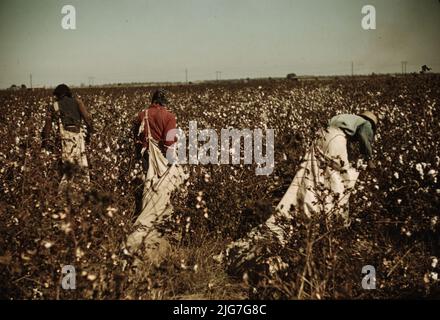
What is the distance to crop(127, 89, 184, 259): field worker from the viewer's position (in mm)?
4289

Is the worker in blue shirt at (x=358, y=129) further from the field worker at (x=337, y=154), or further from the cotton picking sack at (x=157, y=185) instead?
the cotton picking sack at (x=157, y=185)

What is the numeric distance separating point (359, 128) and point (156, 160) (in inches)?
79.6

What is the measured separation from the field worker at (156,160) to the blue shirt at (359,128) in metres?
1.59

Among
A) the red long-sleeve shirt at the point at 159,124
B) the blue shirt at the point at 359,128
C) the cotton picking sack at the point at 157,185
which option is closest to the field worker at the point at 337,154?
the blue shirt at the point at 359,128

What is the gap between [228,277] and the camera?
11.5ft

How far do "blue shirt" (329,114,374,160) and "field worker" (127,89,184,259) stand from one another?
5.22 feet

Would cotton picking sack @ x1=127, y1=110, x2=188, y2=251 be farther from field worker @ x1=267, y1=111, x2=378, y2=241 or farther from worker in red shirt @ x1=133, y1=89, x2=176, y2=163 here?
field worker @ x1=267, y1=111, x2=378, y2=241

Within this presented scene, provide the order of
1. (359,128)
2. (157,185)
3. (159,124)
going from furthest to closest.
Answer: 1. (159,124)
2. (157,185)
3. (359,128)

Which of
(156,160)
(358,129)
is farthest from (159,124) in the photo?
(358,129)

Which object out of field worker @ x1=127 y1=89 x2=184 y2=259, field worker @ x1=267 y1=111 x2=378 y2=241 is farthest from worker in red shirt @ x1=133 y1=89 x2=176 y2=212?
field worker @ x1=267 y1=111 x2=378 y2=241

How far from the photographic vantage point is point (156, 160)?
183 inches

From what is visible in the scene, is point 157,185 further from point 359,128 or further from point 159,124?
point 359,128

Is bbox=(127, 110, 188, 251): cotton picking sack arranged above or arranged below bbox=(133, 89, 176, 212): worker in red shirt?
below
